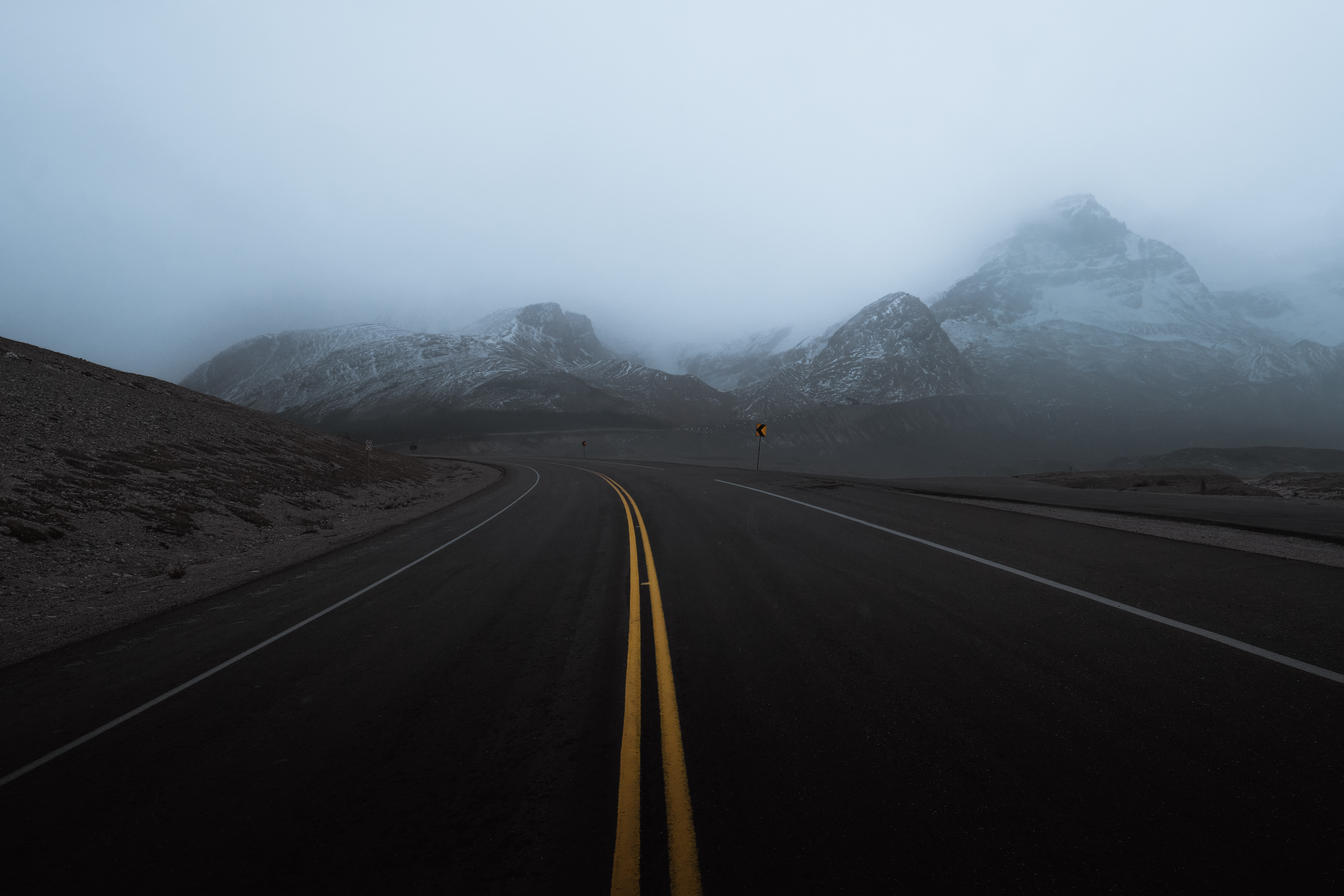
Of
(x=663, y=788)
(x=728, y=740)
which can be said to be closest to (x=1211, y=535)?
(x=728, y=740)

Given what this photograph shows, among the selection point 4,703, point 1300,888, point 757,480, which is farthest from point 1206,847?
point 757,480

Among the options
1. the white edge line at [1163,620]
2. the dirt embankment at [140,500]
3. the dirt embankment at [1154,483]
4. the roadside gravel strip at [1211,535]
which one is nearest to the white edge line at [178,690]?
the dirt embankment at [140,500]

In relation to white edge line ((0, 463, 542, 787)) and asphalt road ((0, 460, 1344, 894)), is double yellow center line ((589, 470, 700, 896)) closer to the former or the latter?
asphalt road ((0, 460, 1344, 894))

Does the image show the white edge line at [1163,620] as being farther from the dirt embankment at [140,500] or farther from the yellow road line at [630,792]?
the dirt embankment at [140,500]

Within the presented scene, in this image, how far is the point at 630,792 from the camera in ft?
9.34

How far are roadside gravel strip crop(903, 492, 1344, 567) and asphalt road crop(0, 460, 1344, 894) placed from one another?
1.17 meters

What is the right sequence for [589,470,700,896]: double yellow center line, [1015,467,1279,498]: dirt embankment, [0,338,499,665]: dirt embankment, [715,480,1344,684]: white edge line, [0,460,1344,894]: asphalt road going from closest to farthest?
[589,470,700,896]: double yellow center line
[0,460,1344,894]: asphalt road
[715,480,1344,684]: white edge line
[0,338,499,665]: dirt embankment
[1015,467,1279,498]: dirt embankment

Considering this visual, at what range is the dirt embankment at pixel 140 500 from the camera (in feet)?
26.2

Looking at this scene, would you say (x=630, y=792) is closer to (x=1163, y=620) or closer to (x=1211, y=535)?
(x=1163, y=620)

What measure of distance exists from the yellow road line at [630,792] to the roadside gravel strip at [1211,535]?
888 cm

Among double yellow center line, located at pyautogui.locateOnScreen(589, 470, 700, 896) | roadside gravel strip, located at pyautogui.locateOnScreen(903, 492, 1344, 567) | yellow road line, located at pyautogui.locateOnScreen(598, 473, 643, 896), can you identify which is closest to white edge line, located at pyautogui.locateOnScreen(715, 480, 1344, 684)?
roadside gravel strip, located at pyautogui.locateOnScreen(903, 492, 1344, 567)

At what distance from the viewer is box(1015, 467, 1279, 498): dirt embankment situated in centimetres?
2269

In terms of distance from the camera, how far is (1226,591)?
578 cm

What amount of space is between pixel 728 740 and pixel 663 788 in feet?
2.08
